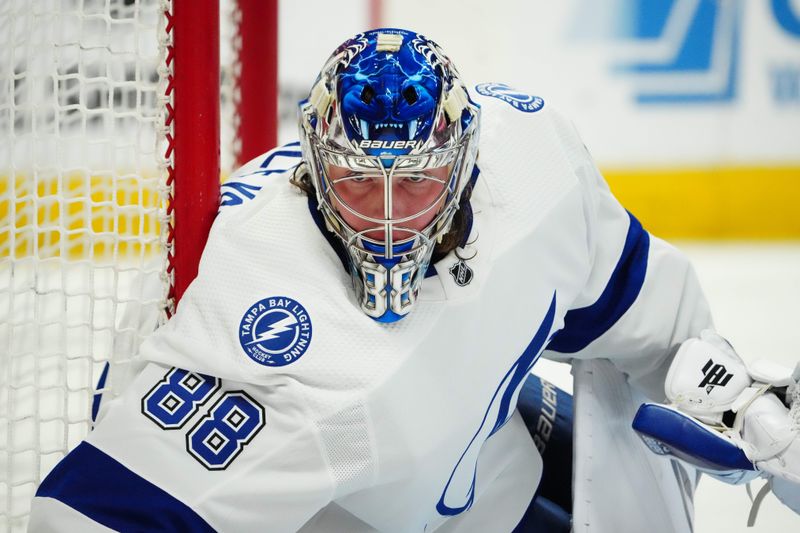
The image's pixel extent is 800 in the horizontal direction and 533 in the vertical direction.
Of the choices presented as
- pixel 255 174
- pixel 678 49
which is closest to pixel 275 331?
pixel 255 174

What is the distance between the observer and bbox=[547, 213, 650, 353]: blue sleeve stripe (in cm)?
184

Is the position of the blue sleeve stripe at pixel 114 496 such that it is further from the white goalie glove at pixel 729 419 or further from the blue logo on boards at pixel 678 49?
the blue logo on boards at pixel 678 49

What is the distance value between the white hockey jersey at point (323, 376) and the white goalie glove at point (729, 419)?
0.71ft

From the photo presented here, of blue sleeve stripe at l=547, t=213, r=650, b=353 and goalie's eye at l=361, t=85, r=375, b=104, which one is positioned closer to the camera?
goalie's eye at l=361, t=85, r=375, b=104

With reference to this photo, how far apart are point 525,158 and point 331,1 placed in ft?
9.15

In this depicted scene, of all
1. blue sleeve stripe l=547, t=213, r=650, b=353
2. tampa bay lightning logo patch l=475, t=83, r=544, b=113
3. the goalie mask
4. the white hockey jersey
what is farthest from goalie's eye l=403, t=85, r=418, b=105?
blue sleeve stripe l=547, t=213, r=650, b=353

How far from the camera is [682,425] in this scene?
163cm

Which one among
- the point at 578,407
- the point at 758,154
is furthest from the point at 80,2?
the point at 758,154

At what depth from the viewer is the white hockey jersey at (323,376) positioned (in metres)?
1.38

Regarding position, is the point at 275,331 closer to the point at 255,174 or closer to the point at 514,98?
the point at 255,174

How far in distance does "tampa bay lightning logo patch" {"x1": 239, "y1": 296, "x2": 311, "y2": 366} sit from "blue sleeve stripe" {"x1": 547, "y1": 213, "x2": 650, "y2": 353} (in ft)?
1.93

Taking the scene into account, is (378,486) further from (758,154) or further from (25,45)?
(758,154)

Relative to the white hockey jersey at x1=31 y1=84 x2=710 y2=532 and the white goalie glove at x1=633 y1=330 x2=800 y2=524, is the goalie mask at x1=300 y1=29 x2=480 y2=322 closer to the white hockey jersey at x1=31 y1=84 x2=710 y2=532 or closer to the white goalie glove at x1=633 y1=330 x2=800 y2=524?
the white hockey jersey at x1=31 y1=84 x2=710 y2=532

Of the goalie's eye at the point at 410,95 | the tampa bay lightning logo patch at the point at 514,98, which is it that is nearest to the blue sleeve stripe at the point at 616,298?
the tampa bay lightning logo patch at the point at 514,98
